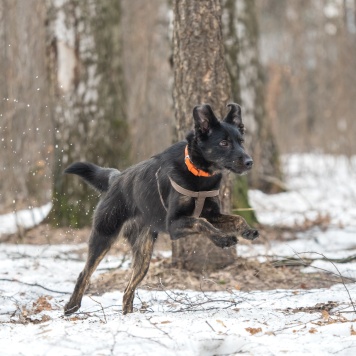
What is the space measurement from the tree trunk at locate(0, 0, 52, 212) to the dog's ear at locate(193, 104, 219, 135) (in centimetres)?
572

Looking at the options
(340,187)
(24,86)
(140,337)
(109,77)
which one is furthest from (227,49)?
(140,337)

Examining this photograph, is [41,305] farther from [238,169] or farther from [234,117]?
[234,117]

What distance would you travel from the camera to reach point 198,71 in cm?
744

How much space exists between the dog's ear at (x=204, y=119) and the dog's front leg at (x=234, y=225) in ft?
2.43

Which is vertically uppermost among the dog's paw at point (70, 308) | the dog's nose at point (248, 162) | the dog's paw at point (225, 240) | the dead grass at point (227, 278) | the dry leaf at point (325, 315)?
the dog's nose at point (248, 162)

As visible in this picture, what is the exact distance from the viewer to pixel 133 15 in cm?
1633

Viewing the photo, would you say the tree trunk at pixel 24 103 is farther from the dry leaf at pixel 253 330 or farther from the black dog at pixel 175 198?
the dry leaf at pixel 253 330

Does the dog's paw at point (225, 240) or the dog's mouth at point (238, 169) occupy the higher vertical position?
the dog's mouth at point (238, 169)

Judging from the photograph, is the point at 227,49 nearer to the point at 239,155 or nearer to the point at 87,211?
the point at 87,211

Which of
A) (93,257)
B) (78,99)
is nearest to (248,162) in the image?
(93,257)

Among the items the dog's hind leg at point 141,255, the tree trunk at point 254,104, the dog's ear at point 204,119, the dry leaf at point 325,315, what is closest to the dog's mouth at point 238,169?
the dog's ear at point 204,119

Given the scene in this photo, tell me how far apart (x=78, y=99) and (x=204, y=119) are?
5.52m

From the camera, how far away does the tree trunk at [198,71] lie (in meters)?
7.42

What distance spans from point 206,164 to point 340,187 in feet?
33.6
